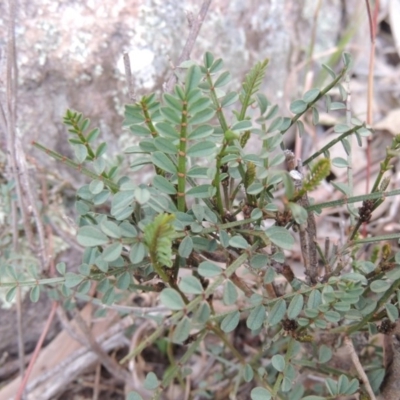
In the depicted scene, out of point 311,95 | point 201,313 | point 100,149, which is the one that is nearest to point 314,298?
point 201,313

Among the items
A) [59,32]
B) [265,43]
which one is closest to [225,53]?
[265,43]

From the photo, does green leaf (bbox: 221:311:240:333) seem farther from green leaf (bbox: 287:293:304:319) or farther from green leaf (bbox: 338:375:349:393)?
green leaf (bbox: 338:375:349:393)

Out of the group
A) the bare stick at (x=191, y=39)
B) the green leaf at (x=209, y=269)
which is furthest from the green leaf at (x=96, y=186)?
the bare stick at (x=191, y=39)

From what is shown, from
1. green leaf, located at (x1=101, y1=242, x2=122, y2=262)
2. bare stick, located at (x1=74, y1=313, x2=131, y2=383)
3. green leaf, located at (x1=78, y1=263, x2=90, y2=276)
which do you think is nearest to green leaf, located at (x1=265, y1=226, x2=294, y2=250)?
green leaf, located at (x1=101, y1=242, x2=122, y2=262)

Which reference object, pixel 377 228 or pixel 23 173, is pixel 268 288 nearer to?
pixel 23 173

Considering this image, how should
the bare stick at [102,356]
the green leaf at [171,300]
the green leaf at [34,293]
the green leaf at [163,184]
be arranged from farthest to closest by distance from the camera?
the bare stick at [102,356] < the green leaf at [34,293] < the green leaf at [163,184] < the green leaf at [171,300]

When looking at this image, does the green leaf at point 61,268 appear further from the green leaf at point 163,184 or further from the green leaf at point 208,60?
the green leaf at point 208,60
